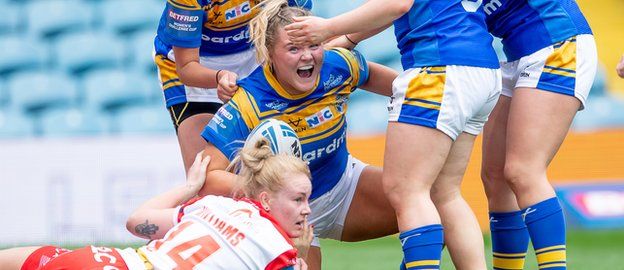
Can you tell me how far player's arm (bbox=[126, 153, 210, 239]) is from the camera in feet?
12.2

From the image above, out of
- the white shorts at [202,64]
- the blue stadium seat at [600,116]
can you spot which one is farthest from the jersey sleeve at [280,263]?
the blue stadium seat at [600,116]

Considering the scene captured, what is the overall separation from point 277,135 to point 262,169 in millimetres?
284

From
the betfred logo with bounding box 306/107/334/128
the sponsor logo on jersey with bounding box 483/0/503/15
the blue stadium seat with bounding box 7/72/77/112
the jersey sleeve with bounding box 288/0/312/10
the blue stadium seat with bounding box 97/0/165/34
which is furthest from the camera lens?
the blue stadium seat with bounding box 97/0/165/34

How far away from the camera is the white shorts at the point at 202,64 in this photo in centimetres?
509

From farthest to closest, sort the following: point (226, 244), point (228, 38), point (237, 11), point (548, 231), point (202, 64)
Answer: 1. point (202, 64)
2. point (228, 38)
3. point (237, 11)
4. point (548, 231)
5. point (226, 244)

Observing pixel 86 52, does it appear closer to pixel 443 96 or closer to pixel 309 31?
pixel 309 31

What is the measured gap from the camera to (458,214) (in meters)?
4.03

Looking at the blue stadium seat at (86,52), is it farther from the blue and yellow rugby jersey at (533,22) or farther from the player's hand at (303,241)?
the player's hand at (303,241)

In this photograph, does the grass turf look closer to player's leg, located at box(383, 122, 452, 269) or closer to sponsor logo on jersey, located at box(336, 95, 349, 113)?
sponsor logo on jersey, located at box(336, 95, 349, 113)

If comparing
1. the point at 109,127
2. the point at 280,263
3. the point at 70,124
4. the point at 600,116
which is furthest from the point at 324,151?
the point at 600,116

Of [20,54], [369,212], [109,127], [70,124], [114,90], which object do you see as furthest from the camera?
[20,54]

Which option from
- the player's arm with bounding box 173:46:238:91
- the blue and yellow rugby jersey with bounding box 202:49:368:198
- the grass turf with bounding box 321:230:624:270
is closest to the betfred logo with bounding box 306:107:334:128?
the blue and yellow rugby jersey with bounding box 202:49:368:198

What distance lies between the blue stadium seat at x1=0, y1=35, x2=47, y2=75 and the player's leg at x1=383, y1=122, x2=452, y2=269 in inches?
264

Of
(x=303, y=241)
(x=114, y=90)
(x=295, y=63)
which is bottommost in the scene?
(x=114, y=90)
